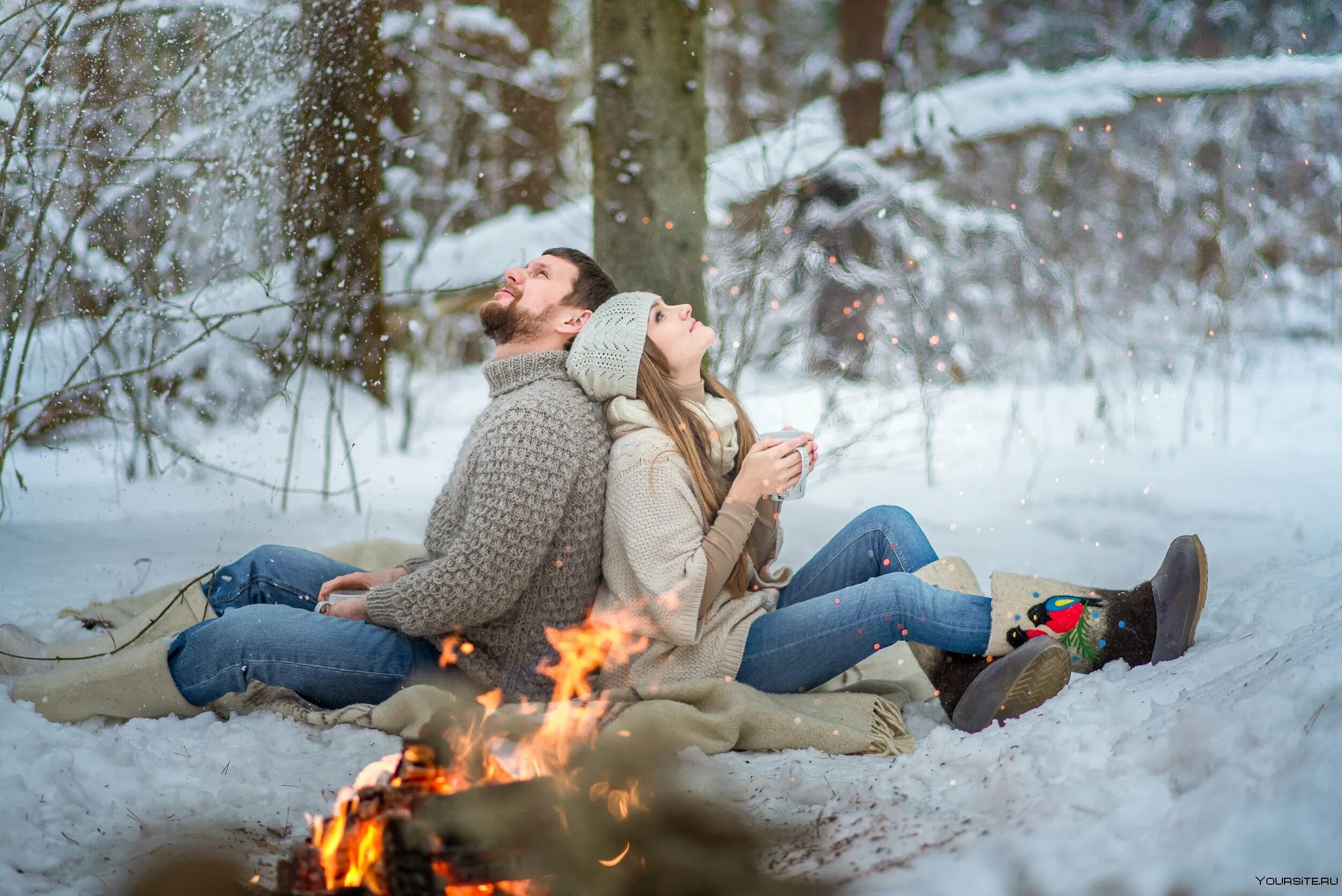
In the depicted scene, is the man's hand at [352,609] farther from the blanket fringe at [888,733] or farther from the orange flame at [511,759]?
the blanket fringe at [888,733]

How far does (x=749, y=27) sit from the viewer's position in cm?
1173

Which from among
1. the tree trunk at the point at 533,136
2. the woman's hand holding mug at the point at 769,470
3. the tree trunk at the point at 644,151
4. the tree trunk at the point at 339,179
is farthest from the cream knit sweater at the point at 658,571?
the tree trunk at the point at 533,136

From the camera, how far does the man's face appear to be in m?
2.27

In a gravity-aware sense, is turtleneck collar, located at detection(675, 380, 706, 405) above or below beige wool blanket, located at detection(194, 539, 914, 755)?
above

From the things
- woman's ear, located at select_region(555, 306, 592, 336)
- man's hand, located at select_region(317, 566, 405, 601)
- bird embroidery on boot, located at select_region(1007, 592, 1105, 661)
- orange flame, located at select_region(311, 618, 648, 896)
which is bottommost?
orange flame, located at select_region(311, 618, 648, 896)

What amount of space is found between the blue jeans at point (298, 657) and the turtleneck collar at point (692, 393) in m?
0.81

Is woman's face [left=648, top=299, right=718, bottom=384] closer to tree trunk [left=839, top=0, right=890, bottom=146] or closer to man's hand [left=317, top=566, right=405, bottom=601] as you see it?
man's hand [left=317, top=566, right=405, bottom=601]

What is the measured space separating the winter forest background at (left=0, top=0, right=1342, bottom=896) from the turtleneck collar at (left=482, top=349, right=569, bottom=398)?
2.74 feet

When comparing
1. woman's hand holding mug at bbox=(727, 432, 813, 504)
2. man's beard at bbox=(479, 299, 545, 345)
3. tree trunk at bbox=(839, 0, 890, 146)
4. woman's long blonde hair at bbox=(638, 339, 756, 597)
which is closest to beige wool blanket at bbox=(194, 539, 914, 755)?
woman's long blonde hair at bbox=(638, 339, 756, 597)

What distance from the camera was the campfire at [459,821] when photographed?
1.31 m

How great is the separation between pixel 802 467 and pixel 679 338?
0.42 m

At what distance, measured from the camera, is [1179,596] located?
1.97 m

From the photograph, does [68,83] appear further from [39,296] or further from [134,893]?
[134,893]

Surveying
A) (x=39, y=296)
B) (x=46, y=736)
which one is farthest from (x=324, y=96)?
(x=46, y=736)
